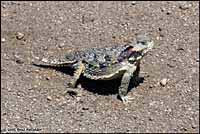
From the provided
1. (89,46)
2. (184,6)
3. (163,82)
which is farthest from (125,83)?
(184,6)

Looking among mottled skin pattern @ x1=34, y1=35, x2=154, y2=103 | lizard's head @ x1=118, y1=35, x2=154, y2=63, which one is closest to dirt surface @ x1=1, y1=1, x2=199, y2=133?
mottled skin pattern @ x1=34, y1=35, x2=154, y2=103

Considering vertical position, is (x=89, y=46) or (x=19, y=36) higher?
(x=89, y=46)

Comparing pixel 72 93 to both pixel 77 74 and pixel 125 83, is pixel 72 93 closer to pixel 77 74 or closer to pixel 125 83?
pixel 77 74

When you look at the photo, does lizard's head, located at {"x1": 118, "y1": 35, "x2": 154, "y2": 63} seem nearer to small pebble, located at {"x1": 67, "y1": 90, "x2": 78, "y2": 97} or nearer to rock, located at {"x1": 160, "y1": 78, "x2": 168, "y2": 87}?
rock, located at {"x1": 160, "y1": 78, "x2": 168, "y2": 87}

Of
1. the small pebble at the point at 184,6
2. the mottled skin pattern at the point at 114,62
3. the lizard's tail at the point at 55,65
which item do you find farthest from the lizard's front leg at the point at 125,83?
the small pebble at the point at 184,6

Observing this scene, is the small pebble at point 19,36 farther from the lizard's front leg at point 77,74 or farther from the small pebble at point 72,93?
the small pebble at point 72,93

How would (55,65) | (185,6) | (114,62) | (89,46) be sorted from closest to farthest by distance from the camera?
(114,62) < (55,65) < (89,46) < (185,6)

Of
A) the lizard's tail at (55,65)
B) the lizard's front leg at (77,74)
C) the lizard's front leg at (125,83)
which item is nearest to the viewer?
the lizard's front leg at (125,83)
